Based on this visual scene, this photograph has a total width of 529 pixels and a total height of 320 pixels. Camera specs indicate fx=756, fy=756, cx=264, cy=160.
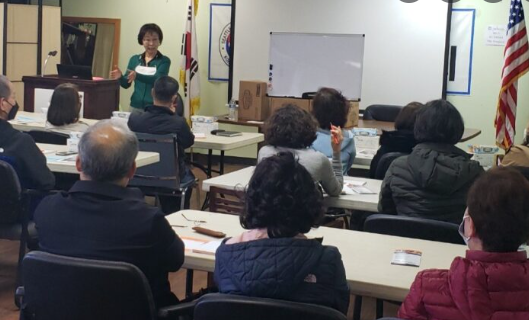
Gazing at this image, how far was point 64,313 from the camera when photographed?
94.0 inches

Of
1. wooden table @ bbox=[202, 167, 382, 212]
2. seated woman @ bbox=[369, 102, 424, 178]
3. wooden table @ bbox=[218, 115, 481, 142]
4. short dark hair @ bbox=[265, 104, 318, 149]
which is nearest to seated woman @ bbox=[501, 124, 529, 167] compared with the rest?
seated woman @ bbox=[369, 102, 424, 178]

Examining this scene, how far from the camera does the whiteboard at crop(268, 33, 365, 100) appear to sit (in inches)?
328

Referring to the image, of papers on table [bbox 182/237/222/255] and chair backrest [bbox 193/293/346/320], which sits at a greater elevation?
chair backrest [bbox 193/293/346/320]

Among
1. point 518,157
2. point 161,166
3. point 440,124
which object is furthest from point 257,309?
point 161,166

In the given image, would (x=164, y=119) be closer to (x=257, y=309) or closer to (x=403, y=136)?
(x=403, y=136)

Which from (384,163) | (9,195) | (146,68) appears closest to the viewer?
(9,195)

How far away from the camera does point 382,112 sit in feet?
25.0

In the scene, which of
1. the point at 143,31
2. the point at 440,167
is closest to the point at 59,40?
the point at 143,31

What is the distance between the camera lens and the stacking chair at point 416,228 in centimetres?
317

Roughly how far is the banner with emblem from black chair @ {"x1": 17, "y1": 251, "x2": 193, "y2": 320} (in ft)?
22.7

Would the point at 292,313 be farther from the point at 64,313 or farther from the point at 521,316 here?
the point at 64,313

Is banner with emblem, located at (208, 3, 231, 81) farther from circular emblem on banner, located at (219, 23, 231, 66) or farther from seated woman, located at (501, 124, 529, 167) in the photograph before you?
seated woman, located at (501, 124, 529, 167)

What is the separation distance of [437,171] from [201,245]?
125 cm

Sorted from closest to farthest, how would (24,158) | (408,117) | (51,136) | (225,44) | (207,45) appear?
(24,158)
(408,117)
(51,136)
(225,44)
(207,45)
